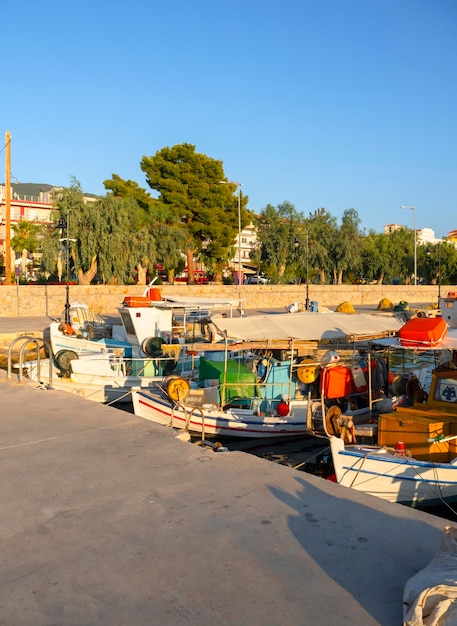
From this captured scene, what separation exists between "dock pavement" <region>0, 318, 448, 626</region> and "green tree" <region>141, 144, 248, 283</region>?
2138 inches

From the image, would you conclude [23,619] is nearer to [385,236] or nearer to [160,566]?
[160,566]

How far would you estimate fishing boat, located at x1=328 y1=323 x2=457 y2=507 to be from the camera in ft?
32.9

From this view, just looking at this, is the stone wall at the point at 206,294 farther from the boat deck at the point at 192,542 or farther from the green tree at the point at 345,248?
the boat deck at the point at 192,542

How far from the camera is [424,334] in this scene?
1135 cm

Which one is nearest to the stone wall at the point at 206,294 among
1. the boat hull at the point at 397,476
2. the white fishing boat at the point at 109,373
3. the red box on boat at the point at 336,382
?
the white fishing boat at the point at 109,373

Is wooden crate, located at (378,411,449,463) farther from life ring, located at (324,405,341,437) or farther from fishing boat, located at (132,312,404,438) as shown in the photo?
fishing boat, located at (132,312,404,438)

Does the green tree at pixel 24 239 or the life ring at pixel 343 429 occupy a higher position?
the green tree at pixel 24 239

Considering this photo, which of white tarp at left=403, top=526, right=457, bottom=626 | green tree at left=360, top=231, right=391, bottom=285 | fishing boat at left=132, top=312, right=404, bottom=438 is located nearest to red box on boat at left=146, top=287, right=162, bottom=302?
fishing boat at left=132, top=312, right=404, bottom=438

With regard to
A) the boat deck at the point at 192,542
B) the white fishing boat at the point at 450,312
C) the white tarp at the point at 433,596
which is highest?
the white fishing boat at the point at 450,312

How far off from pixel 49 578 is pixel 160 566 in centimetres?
71

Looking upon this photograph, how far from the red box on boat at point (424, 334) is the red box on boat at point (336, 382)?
8.92 ft

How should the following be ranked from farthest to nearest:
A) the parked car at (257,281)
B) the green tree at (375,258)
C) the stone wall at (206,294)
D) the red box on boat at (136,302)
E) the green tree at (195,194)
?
the green tree at (375,258) → the parked car at (257,281) → the green tree at (195,194) → the stone wall at (206,294) → the red box on boat at (136,302)

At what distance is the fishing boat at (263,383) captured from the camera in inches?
561

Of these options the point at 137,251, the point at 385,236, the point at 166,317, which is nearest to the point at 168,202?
the point at 137,251
